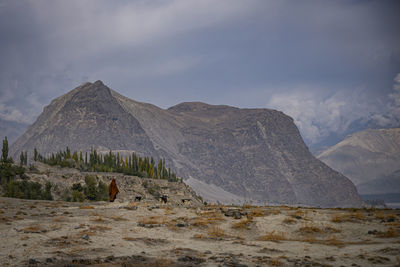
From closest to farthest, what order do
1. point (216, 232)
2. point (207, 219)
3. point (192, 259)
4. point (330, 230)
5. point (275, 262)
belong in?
1. point (275, 262)
2. point (192, 259)
3. point (330, 230)
4. point (216, 232)
5. point (207, 219)

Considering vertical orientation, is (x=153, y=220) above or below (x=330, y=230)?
below

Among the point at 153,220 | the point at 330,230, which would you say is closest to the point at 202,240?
the point at 153,220

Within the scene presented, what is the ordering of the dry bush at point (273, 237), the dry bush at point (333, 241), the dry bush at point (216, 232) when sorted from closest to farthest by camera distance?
the dry bush at point (333, 241), the dry bush at point (273, 237), the dry bush at point (216, 232)

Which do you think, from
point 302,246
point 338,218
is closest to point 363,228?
point 338,218

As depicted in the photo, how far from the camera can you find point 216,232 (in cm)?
2091

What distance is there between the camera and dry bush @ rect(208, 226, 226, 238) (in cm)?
2047

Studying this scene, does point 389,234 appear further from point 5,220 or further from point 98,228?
point 5,220

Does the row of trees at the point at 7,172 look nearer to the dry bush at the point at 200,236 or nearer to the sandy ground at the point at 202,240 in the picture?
the sandy ground at the point at 202,240

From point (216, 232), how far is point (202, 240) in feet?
6.52

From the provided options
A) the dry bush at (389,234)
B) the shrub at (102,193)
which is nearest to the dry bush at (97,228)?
the dry bush at (389,234)

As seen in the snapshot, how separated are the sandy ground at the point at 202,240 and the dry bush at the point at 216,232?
62 millimetres

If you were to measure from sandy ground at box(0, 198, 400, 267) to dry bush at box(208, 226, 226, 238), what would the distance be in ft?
0.20

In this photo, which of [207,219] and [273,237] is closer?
[273,237]

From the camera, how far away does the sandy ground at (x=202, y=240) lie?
45.1 feet
